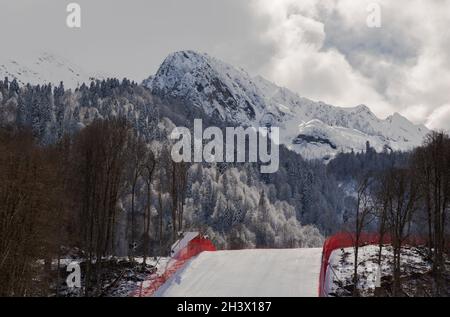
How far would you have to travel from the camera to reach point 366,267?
44000 mm

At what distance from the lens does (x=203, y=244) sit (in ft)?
152

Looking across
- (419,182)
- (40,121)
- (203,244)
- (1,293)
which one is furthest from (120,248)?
(40,121)

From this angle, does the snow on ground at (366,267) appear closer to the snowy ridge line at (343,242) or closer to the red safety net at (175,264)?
the snowy ridge line at (343,242)

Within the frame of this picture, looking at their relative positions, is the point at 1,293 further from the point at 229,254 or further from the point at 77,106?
the point at 77,106

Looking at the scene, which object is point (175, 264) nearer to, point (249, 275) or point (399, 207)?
point (249, 275)

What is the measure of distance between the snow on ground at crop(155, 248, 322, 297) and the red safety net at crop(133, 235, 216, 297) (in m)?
0.45

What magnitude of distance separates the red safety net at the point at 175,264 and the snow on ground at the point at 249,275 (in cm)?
45

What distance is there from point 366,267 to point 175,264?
13867 millimetres

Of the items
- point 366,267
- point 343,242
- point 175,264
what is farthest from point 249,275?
point 343,242

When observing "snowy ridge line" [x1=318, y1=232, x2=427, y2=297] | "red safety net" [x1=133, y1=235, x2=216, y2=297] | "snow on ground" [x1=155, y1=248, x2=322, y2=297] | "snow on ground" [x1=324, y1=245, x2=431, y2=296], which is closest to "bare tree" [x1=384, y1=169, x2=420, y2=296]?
"snow on ground" [x1=324, y1=245, x2=431, y2=296]

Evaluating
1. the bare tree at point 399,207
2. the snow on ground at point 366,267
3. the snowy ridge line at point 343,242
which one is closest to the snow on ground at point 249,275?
the snowy ridge line at point 343,242

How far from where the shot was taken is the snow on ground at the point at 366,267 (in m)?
39.6

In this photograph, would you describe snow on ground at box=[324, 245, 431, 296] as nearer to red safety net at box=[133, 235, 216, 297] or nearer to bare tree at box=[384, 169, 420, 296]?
bare tree at box=[384, 169, 420, 296]
